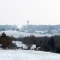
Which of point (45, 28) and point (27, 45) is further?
point (45, 28)

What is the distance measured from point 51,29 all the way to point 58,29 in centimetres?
225

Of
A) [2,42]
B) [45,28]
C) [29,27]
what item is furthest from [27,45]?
[29,27]

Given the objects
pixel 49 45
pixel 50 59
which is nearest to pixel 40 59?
pixel 50 59

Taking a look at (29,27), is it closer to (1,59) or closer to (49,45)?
(49,45)

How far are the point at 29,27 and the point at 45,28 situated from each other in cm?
1028

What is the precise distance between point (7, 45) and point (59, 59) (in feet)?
63.7

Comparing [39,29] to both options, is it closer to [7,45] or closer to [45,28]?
[45,28]

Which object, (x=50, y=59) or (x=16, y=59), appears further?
(x=50, y=59)

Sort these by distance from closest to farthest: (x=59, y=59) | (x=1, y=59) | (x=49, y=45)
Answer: (x=1, y=59), (x=59, y=59), (x=49, y=45)

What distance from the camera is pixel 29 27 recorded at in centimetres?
10206

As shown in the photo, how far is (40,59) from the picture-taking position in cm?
2108

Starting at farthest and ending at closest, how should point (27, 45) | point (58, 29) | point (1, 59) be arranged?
point (58, 29), point (27, 45), point (1, 59)

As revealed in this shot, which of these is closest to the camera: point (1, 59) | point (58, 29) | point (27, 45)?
point (1, 59)

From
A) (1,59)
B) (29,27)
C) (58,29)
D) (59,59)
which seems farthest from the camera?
(29,27)
